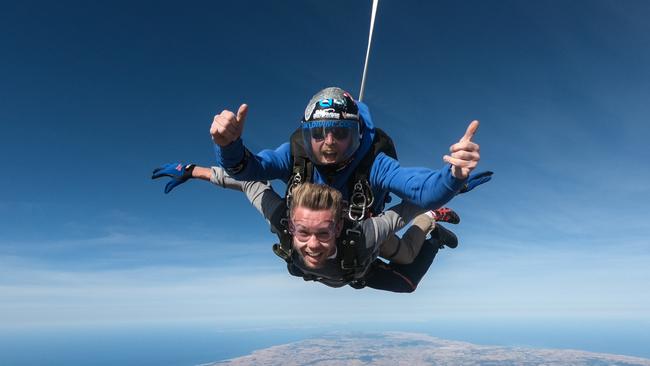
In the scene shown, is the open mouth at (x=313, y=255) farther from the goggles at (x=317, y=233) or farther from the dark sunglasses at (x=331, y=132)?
the dark sunglasses at (x=331, y=132)

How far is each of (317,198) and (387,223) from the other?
1.03m

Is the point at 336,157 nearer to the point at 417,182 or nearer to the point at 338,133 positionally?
the point at 338,133

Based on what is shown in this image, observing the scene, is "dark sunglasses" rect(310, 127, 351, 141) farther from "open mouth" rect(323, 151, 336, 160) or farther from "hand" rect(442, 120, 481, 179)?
"hand" rect(442, 120, 481, 179)

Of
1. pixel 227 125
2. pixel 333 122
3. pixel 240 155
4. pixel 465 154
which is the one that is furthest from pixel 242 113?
pixel 465 154

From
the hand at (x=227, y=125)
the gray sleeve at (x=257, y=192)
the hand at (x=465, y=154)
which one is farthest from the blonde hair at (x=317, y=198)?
the hand at (x=465, y=154)

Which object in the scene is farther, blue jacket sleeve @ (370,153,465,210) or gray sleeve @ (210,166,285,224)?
gray sleeve @ (210,166,285,224)

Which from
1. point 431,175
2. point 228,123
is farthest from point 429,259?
point 228,123

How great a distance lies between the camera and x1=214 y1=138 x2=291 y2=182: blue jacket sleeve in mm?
3069

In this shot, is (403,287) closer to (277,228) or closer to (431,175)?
(277,228)

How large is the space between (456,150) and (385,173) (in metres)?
1.37

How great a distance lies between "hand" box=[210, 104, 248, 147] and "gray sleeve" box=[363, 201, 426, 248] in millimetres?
1770

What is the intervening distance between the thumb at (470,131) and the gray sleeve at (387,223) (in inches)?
72.6

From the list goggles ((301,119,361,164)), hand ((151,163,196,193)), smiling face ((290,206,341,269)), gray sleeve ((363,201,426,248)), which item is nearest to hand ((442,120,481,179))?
goggles ((301,119,361,164))

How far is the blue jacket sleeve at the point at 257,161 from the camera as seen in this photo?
307 cm
